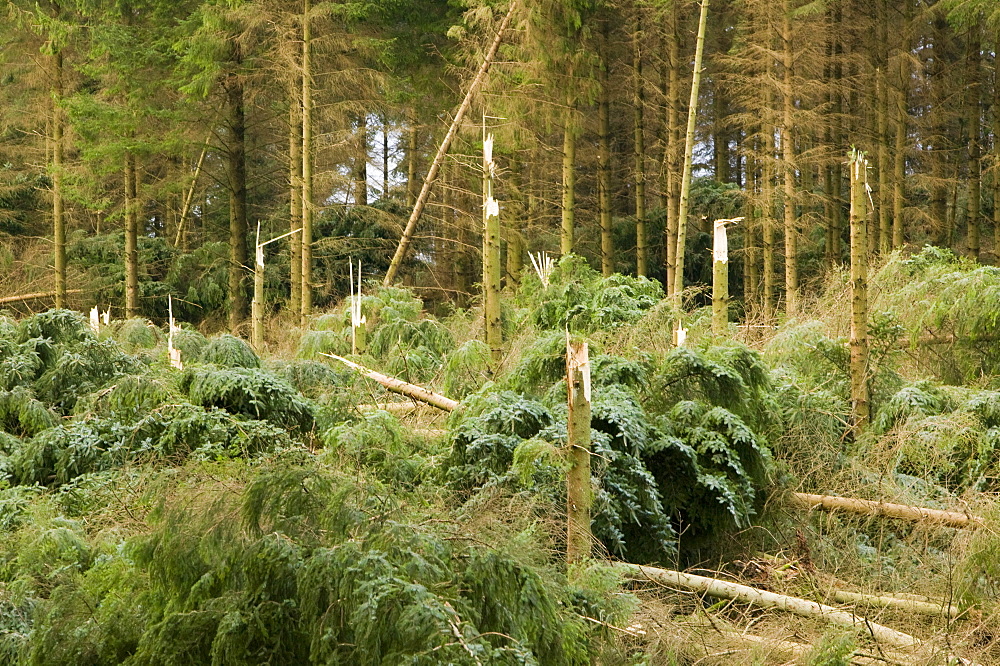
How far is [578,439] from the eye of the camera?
6.03 meters

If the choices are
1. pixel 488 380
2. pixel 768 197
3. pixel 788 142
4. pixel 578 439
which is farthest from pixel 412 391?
pixel 788 142

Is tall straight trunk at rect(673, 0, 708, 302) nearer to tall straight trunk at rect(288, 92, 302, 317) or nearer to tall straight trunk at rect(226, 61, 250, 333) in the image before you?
tall straight trunk at rect(288, 92, 302, 317)

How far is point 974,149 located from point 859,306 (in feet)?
46.4

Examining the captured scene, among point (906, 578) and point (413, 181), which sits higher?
point (413, 181)

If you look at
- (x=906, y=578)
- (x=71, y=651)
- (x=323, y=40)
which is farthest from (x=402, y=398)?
(x=323, y=40)

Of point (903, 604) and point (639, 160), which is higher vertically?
point (639, 160)

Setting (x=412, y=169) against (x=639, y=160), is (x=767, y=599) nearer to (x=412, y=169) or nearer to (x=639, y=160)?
(x=639, y=160)

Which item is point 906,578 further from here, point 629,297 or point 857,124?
point 857,124

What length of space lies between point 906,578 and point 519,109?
36.4ft

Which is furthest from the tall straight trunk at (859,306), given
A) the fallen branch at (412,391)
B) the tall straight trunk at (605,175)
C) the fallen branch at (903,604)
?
the tall straight trunk at (605,175)

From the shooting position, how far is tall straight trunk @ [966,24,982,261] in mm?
17859

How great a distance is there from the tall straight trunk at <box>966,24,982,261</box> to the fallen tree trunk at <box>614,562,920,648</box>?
491 inches

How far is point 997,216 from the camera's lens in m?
17.8

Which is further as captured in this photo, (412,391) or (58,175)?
(58,175)
